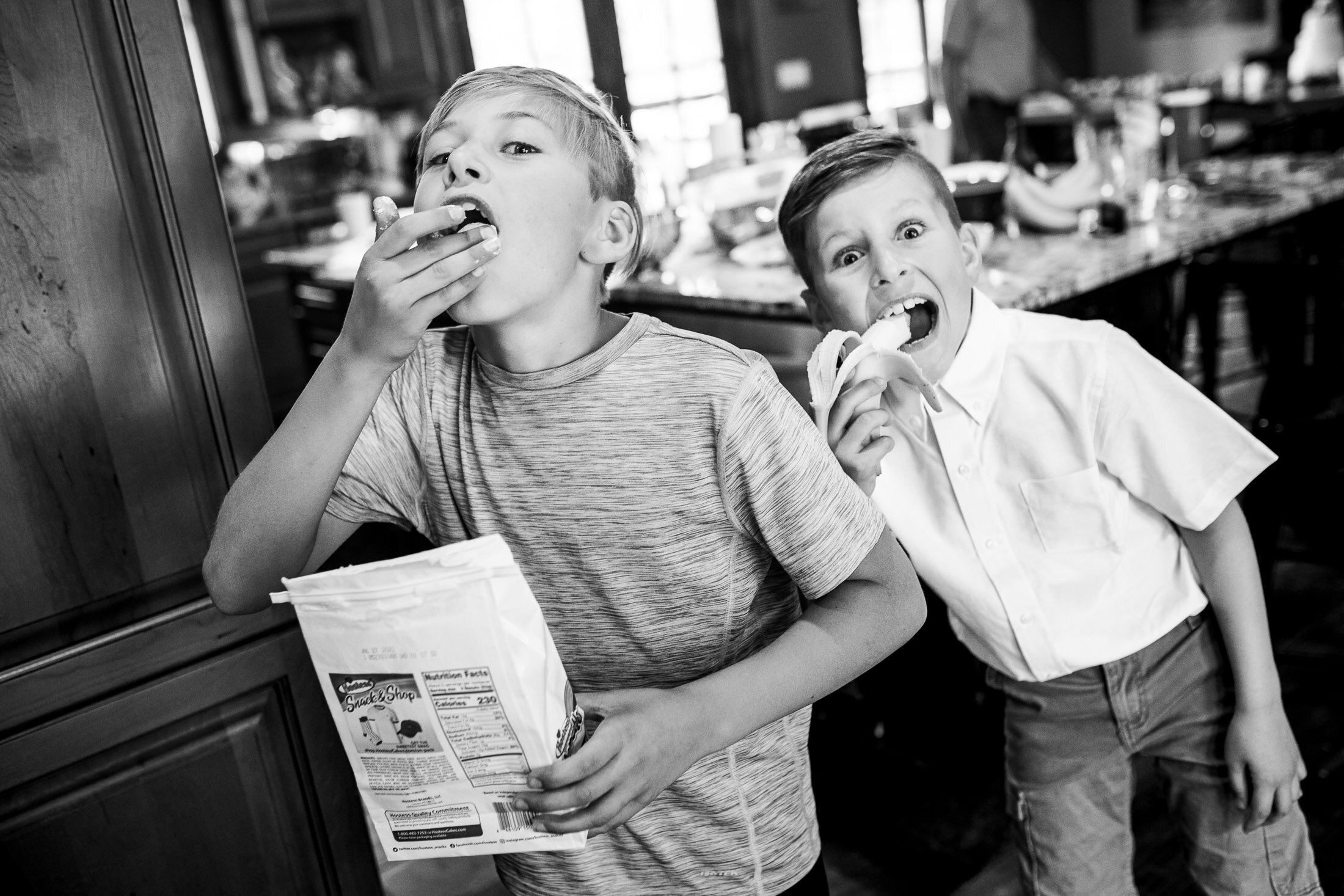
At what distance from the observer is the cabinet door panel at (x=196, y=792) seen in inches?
46.3

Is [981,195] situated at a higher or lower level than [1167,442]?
higher

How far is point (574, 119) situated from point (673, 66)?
7089 millimetres

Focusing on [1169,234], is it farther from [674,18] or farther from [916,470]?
[674,18]

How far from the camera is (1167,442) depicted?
49.3 inches

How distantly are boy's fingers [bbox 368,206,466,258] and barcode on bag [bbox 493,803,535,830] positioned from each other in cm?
43

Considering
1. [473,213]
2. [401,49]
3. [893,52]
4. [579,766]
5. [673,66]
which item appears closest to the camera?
[579,766]

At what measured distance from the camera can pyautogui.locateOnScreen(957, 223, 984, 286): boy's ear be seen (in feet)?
4.44

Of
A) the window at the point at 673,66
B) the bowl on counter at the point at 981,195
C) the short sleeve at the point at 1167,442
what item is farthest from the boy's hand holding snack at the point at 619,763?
the window at the point at 673,66

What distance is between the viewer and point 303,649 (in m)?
1.35

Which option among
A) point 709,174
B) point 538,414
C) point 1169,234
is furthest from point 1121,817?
point 709,174

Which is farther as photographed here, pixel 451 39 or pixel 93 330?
pixel 451 39

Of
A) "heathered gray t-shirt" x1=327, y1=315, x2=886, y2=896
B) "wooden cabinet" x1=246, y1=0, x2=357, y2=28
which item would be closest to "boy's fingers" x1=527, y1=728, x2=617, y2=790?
"heathered gray t-shirt" x1=327, y1=315, x2=886, y2=896

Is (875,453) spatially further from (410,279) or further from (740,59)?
(740,59)

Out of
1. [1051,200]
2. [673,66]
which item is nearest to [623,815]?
[1051,200]
